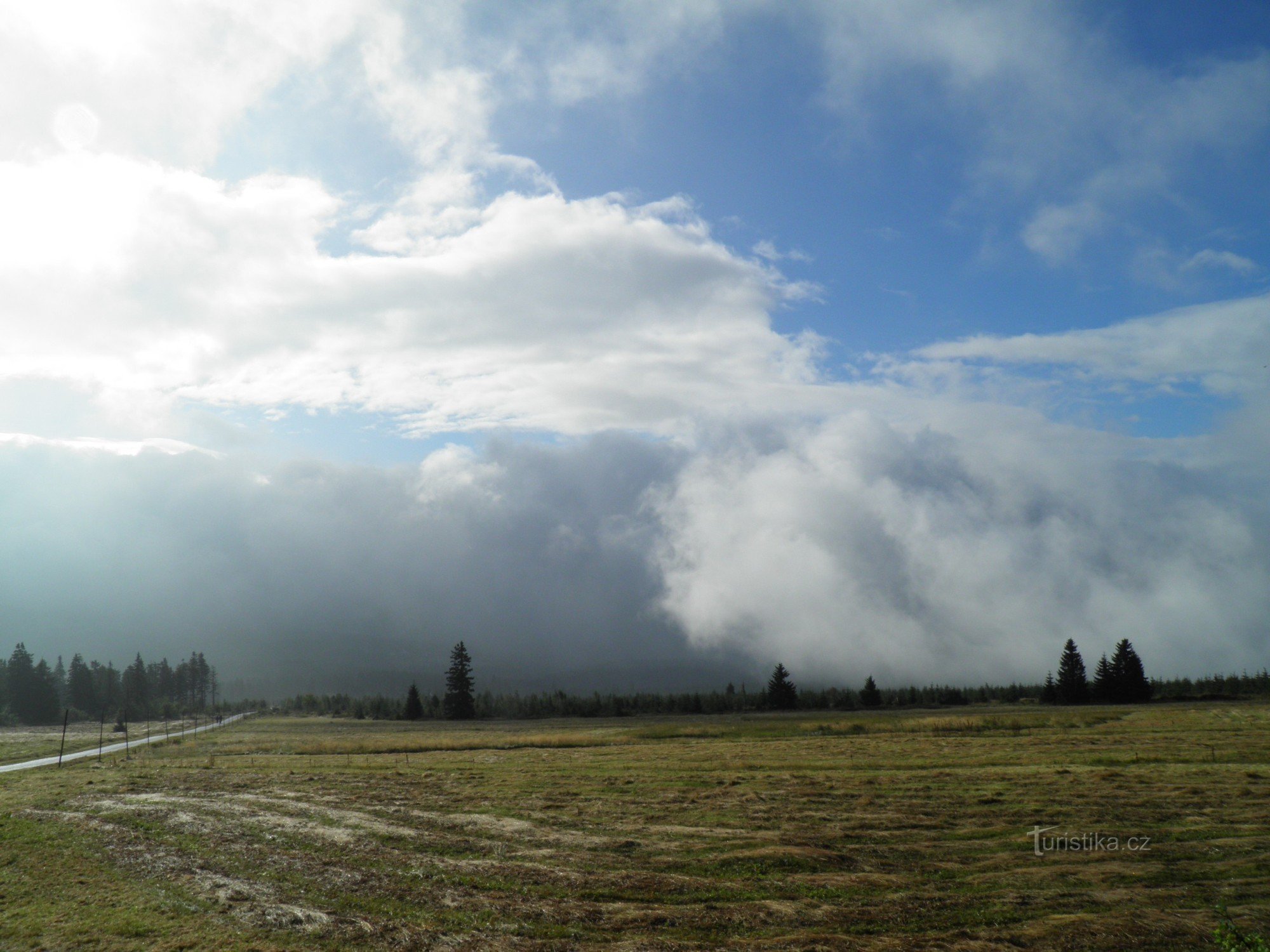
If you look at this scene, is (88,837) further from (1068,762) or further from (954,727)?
(954,727)

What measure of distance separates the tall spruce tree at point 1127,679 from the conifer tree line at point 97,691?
5740 inches

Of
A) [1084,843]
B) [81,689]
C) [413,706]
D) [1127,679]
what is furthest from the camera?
[81,689]

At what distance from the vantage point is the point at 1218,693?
11200 cm

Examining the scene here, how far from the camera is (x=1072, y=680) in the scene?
11050cm

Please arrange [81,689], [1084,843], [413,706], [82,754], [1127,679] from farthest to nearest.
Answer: [81,689] < [413,706] < [1127,679] < [82,754] < [1084,843]

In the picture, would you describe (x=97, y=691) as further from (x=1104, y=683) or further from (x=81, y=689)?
(x=1104, y=683)

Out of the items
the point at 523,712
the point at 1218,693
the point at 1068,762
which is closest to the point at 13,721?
the point at 523,712

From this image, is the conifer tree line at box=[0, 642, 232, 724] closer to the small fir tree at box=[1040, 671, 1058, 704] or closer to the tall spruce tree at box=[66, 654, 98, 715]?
the tall spruce tree at box=[66, 654, 98, 715]

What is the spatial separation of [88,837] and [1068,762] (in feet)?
147

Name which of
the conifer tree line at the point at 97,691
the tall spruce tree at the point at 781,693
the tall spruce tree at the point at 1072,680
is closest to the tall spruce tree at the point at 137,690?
the conifer tree line at the point at 97,691

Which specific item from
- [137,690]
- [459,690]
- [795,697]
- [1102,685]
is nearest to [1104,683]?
[1102,685]

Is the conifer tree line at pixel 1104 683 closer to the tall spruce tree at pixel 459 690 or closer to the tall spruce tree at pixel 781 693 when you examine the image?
the tall spruce tree at pixel 781 693

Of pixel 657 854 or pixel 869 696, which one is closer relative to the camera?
pixel 657 854

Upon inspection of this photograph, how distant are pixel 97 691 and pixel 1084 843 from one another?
17841 cm
